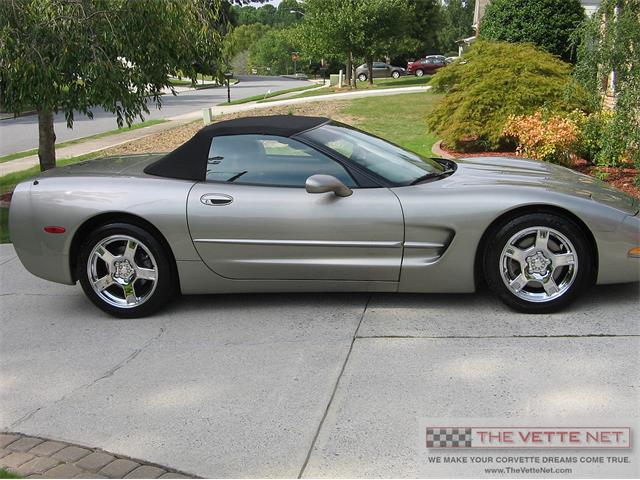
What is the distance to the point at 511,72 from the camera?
442 inches

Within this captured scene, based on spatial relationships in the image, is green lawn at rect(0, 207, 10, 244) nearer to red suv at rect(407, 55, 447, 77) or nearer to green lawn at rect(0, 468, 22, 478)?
green lawn at rect(0, 468, 22, 478)

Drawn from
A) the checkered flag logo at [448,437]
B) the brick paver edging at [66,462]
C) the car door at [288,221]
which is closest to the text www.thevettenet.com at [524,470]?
the checkered flag logo at [448,437]

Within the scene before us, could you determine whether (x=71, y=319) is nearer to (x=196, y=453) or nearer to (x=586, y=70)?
(x=196, y=453)

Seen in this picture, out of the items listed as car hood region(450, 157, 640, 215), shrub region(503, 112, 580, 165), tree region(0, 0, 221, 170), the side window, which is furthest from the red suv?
the side window

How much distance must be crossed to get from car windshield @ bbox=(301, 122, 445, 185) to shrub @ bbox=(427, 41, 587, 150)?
5.50m

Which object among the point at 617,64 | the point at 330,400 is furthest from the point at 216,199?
the point at 617,64

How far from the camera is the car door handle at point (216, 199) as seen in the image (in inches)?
198

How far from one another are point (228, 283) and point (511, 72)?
25.0 feet

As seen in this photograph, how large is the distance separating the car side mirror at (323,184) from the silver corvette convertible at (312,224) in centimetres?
1

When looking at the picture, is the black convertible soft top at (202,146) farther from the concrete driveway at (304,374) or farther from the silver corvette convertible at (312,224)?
the concrete driveway at (304,374)

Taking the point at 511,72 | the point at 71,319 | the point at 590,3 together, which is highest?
the point at 590,3

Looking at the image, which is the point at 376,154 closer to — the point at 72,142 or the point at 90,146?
the point at 90,146

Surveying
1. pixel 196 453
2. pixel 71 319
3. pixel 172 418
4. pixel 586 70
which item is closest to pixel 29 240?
pixel 71 319

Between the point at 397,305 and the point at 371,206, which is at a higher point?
the point at 371,206
